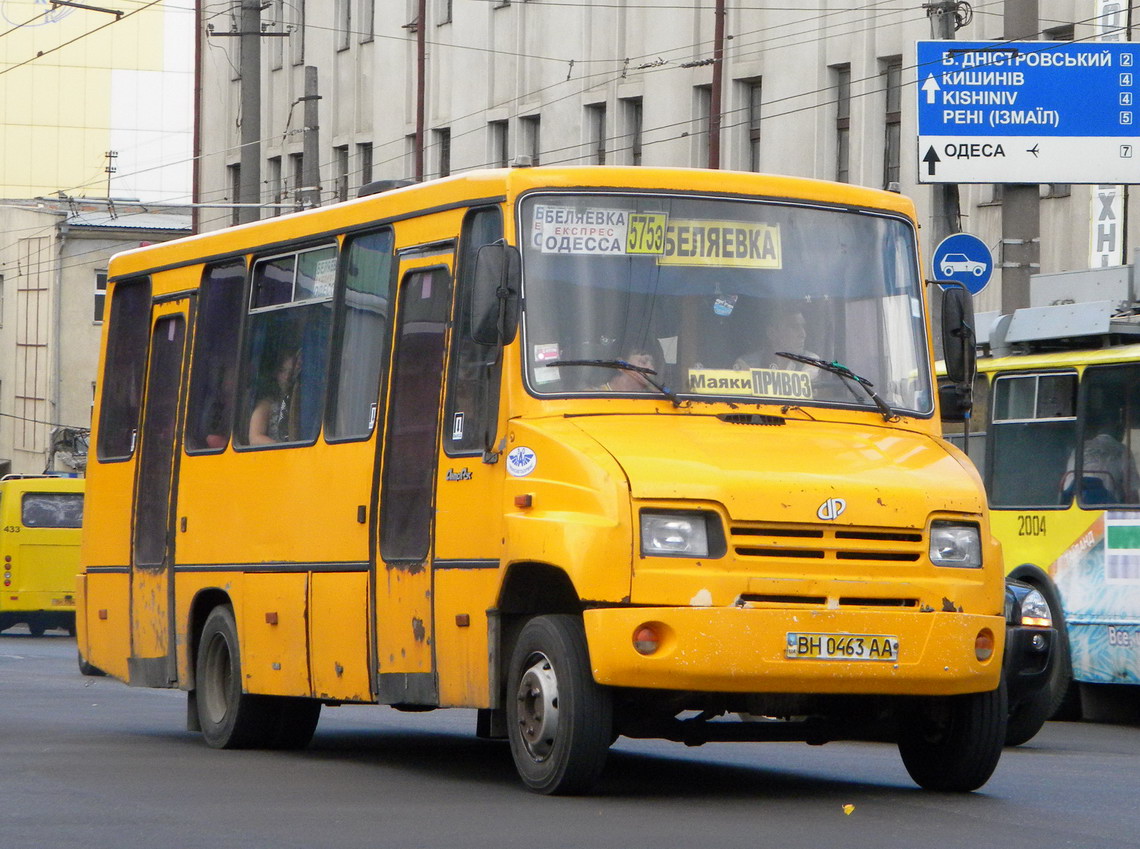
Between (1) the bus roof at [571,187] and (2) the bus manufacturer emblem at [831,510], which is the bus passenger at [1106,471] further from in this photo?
(2) the bus manufacturer emblem at [831,510]

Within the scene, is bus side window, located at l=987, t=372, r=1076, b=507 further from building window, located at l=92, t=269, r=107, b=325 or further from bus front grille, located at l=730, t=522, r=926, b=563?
building window, located at l=92, t=269, r=107, b=325

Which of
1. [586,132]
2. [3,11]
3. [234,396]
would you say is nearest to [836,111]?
[586,132]

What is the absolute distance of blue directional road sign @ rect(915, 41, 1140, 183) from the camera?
20094 mm

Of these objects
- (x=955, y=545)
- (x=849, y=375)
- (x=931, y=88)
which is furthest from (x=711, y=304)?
(x=931, y=88)

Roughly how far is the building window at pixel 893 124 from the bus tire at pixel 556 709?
2377 centimetres

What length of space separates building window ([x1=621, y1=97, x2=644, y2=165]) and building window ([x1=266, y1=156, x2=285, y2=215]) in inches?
494

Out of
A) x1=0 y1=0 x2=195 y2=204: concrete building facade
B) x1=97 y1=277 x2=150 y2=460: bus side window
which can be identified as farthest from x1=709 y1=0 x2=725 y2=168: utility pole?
x1=0 y1=0 x2=195 y2=204: concrete building facade

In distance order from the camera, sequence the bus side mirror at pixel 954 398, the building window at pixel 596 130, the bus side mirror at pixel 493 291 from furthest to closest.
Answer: the building window at pixel 596 130 → the bus side mirror at pixel 954 398 → the bus side mirror at pixel 493 291

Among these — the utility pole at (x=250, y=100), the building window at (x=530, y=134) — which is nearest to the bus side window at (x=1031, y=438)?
the utility pole at (x=250, y=100)

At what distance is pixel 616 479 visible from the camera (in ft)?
31.8

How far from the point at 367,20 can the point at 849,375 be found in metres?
36.9

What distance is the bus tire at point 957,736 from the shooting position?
1051 cm

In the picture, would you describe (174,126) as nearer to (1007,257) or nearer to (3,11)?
(3,11)

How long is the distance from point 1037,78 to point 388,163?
26860 mm
